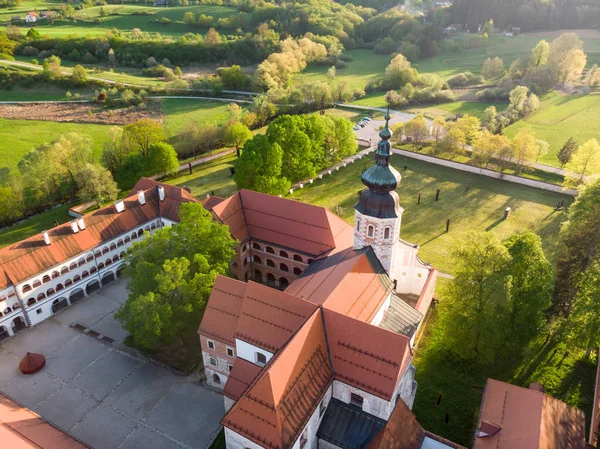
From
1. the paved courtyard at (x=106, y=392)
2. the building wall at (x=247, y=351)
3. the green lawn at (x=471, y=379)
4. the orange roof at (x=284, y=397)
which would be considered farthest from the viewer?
the green lawn at (x=471, y=379)

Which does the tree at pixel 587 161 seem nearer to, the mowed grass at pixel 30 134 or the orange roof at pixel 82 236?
the orange roof at pixel 82 236

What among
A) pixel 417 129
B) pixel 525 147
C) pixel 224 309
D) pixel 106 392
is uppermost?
pixel 224 309

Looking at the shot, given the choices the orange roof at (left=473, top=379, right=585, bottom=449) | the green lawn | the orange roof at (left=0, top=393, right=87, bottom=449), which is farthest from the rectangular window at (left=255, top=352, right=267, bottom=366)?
the orange roof at (left=473, top=379, right=585, bottom=449)

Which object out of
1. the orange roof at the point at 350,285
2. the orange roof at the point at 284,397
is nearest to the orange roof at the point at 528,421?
the orange roof at the point at 350,285

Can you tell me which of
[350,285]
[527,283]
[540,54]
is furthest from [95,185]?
[540,54]

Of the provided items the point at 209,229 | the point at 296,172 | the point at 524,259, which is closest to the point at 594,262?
the point at 524,259

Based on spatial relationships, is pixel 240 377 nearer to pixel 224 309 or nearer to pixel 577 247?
pixel 224 309

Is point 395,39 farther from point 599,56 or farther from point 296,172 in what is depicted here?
point 296,172
